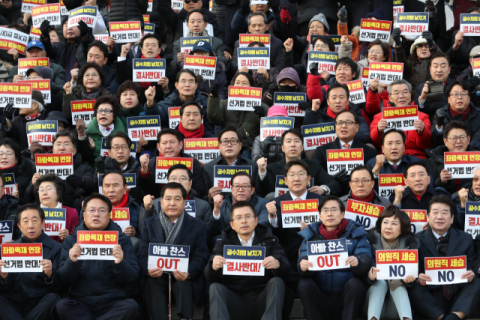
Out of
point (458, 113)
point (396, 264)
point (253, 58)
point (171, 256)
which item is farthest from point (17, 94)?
point (458, 113)

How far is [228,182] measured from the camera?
888cm

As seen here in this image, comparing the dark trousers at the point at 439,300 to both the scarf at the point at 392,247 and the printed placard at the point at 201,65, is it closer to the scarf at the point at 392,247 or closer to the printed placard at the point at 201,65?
the scarf at the point at 392,247

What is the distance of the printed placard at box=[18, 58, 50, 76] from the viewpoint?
38.8 ft

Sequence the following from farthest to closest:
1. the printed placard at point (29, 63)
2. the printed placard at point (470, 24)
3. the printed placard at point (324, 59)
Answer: the printed placard at point (470, 24) → the printed placard at point (29, 63) → the printed placard at point (324, 59)

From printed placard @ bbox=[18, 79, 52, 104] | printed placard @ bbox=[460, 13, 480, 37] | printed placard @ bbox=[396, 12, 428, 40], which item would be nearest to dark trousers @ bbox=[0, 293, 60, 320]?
printed placard @ bbox=[18, 79, 52, 104]

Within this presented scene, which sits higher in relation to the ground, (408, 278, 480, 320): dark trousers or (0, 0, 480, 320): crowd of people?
(0, 0, 480, 320): crowd of people

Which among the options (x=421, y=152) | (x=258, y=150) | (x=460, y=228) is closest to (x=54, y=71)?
(x=258, y=150)

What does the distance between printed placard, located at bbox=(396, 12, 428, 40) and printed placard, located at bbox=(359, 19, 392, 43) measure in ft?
0.89

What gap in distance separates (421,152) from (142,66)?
4.30m

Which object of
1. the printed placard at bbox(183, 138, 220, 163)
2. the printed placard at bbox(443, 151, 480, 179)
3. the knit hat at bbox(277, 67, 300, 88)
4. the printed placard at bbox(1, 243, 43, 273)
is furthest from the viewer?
the knit hat at bbox(277, 67, 300, 88)

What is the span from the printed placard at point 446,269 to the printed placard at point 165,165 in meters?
3.18

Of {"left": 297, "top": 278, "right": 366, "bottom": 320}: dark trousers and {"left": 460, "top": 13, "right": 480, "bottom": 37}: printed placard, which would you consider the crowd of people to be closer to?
{"left": 297, "top": 278, "right": 366, "bottom": 320}: dark trousers

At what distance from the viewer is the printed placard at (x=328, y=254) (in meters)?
7.34

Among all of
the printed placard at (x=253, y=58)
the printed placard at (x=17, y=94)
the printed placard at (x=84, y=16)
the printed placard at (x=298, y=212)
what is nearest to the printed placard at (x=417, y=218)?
the printed placard at (x=298, y=212)
